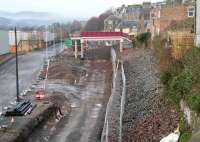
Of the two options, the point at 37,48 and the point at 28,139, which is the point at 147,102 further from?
the point at 37,48

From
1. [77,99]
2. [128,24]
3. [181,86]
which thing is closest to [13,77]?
[77,99]

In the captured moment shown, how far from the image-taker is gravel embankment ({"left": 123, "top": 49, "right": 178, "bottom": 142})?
18953 millimetres

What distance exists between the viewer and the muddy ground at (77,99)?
24.9 meters

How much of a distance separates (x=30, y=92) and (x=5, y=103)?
15.6 feet

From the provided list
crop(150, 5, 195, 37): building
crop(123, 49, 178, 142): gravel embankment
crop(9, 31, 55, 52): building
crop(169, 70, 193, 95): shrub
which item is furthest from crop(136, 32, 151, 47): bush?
crop(169, 70, 193, 95): shrub

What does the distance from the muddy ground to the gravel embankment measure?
2222 millimetres

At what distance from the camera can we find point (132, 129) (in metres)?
21.1

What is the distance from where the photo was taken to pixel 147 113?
22516mm

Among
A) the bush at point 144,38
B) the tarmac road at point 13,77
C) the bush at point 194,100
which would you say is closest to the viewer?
the bush at point 194,100

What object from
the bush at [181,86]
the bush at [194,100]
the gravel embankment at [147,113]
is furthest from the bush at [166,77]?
the bush at [194,100]

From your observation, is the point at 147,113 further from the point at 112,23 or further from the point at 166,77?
the point at 112,23

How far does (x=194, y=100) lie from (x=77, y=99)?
20.6m

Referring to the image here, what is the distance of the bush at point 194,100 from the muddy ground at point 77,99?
307 inches

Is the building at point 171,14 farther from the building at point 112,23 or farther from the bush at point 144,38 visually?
the building at point 112,23
